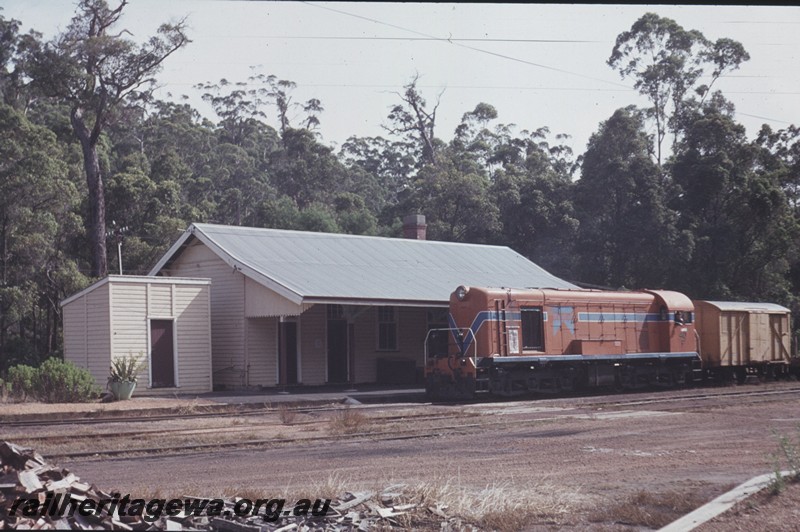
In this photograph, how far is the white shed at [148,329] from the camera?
25094 millimetres

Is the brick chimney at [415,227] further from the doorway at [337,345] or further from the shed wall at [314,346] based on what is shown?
the shed wall at [314,346]

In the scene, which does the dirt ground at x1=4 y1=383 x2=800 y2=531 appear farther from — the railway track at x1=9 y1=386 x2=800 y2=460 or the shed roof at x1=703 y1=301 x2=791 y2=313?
the shed roof at x1=703 y1=301 x2=791 y2=313

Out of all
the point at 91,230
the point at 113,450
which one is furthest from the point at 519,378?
the point at 91,230

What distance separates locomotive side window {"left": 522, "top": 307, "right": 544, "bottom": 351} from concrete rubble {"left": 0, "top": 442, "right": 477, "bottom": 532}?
16710mm

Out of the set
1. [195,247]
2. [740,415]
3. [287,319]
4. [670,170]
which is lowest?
[740,415]

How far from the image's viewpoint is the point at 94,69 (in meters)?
43.1

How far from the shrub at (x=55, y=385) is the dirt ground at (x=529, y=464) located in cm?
550

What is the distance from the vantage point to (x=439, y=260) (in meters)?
34.3

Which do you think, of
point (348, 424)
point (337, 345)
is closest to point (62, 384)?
point (348, 424)

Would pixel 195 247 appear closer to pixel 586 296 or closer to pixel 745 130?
pixel 586 296

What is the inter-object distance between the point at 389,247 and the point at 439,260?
6.67 feet

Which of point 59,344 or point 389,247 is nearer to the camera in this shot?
point 389,247

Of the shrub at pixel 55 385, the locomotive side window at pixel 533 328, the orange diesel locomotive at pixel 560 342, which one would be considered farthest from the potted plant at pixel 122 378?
the locomotive side window at pixel 533 328

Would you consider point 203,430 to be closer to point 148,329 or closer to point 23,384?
point 23,384
